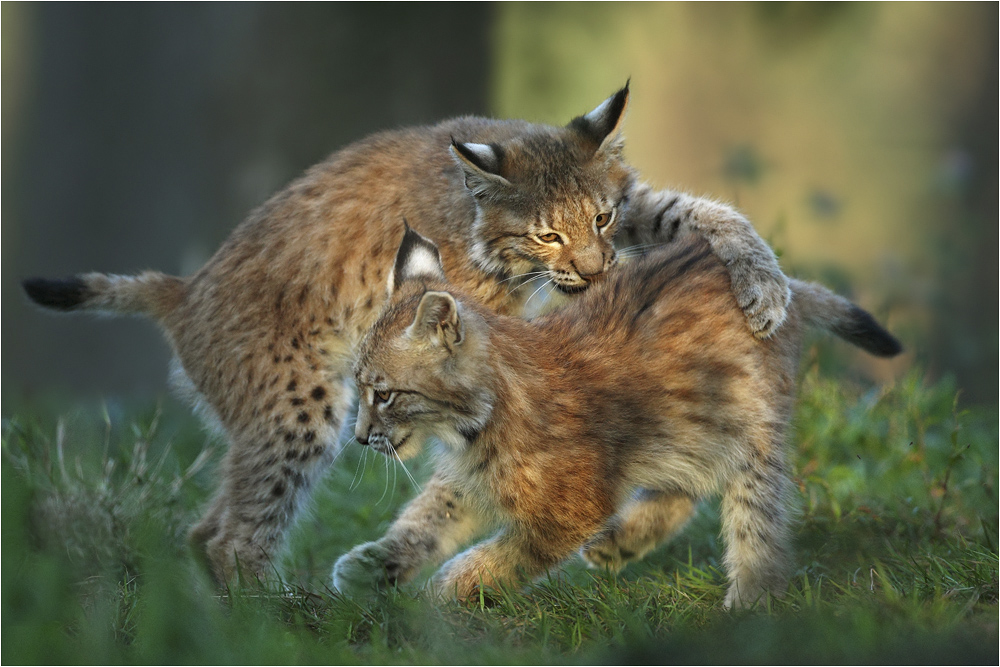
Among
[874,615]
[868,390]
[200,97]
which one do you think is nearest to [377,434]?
[874,615]

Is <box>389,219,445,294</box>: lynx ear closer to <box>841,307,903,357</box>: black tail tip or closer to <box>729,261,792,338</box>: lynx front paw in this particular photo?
<box>729,261,792,338</box>: lynx front paw

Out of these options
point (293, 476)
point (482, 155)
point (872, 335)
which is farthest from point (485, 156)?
point (872, 335)

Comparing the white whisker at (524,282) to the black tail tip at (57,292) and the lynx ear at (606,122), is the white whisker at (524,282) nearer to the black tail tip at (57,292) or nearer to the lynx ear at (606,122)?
the lynx ear at (606,122)

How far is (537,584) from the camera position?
3898 mm

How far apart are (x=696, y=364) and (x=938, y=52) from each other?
25.1 feet

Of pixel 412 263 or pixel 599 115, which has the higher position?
pixel 599 115

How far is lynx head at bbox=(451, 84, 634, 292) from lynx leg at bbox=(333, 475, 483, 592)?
42.8 inches

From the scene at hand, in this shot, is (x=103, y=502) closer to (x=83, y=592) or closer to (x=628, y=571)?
(x=83, y=592)

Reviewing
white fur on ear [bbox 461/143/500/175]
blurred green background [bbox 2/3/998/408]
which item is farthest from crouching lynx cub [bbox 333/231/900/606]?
blurred green background [bbox 2/3/998/408]

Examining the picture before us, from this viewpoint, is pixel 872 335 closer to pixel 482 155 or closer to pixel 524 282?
pixel 524 282

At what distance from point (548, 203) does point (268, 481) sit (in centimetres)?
177

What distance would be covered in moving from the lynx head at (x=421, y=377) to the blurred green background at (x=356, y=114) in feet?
17.5

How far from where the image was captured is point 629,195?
509 centimetres

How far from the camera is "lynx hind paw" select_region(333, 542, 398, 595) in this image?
4191 millimetres
